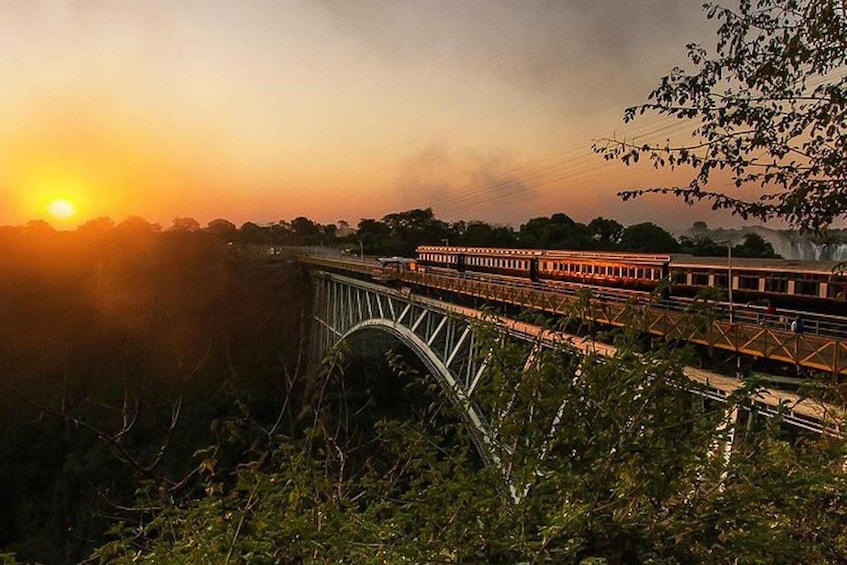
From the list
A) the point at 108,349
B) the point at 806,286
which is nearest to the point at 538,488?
the point at 806,286

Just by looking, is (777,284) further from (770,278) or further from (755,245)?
(755,245)

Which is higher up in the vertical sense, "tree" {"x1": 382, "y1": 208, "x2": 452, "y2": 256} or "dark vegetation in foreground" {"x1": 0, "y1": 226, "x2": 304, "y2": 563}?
"tree" {"x1": 382, "y1": 208, "x2": 452, "y2": 256}

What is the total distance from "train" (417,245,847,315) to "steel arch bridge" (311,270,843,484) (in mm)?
1334

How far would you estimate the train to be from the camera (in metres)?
11.7

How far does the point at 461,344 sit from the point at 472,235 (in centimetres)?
5399

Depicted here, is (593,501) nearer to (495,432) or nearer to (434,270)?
(495,432)

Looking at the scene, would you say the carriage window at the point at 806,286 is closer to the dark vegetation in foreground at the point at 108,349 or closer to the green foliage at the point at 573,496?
the green foliage at the point at 573,496

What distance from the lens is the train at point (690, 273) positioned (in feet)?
38.4

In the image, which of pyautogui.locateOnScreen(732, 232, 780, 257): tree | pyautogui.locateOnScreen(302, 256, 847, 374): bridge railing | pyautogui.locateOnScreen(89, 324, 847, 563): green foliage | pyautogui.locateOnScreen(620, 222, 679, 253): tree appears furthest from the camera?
pyautogui.locateOnScreen(620, 222, 679, 253): tree

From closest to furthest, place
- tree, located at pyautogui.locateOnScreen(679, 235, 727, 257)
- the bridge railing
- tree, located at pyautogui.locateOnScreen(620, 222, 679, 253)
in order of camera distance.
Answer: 1. the bridge railing
2. tree, located at pyautogui.locateOnScreen(679, 235, 727, 257)
3. tree, located at pyautogui.locateOnScreen(620, 222, 679, 253)

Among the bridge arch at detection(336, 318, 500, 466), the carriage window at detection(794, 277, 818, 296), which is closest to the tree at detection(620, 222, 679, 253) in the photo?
the bridge arch at detection(336, 318, 500, 466)

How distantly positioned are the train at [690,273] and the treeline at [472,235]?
2000 centimetres

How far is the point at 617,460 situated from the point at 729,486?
1034 millimetres

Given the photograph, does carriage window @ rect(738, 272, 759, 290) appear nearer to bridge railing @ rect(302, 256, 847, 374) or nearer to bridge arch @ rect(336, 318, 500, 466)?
bridge railing @ rect(302, 256, 847, 374)
